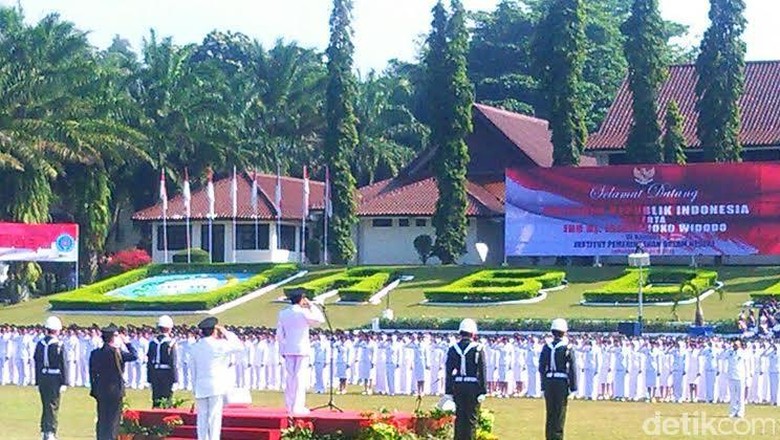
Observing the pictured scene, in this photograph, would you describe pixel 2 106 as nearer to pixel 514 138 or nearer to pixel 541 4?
pixel 514 138

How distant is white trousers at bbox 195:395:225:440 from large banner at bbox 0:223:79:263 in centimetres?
2936

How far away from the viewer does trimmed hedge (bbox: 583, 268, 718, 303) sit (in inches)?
1500

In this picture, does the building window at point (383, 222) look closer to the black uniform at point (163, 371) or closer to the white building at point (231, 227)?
the white building at point (231, 227)

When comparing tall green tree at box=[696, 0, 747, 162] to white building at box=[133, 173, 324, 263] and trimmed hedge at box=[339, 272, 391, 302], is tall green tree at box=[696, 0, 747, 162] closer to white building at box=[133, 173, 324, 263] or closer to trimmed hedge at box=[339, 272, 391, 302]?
trimmed hedge at box=[339, 272, 391, 302]

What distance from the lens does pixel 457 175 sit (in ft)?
153

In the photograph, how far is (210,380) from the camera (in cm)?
1420

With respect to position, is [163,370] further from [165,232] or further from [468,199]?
[165,232]

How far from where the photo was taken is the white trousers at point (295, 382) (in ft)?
51.4

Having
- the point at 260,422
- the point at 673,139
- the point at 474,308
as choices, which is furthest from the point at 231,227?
the point at 260,422

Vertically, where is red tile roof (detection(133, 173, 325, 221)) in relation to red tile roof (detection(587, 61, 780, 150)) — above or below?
below

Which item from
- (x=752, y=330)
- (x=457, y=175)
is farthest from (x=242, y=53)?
(x=752, y=330)

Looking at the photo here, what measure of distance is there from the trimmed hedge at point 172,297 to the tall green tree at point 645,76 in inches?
474

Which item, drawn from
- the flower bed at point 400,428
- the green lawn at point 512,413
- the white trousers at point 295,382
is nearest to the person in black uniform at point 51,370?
the green lawn at point 512,413

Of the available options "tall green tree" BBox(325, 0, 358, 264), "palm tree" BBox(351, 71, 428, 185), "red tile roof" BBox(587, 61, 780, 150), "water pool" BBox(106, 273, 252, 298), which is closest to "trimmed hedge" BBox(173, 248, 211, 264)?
"water pool" BBox(106, 273, 252, 298)
